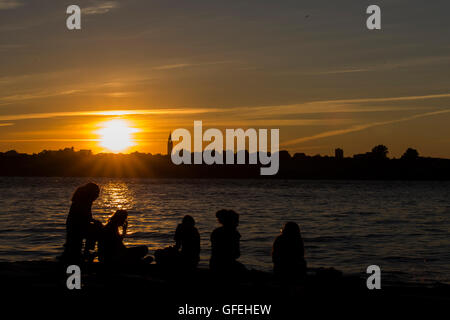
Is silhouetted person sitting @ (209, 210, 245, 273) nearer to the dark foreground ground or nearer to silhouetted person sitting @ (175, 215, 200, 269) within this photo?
the dark foreground ground

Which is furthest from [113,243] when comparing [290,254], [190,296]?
[290,254]

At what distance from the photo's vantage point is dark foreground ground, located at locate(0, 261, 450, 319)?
9594 mm

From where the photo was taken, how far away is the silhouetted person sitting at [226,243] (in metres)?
12.0

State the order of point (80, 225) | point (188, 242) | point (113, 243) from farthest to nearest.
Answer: point (188, 242) → point (113, 243) → point (80, 225)

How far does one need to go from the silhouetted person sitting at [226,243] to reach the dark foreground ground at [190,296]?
1.24 ft

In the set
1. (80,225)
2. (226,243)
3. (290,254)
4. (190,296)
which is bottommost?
(190,296)

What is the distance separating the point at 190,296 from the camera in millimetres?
10469

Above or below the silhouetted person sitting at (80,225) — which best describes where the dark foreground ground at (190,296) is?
below

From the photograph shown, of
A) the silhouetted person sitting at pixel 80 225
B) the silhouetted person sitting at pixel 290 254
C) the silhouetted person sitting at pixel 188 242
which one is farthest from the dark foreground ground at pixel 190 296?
the silhouetted person sitting at pixel 188 242

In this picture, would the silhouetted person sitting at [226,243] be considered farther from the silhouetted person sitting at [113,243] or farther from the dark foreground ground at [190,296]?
the silhouetted person sitting at [113,243]

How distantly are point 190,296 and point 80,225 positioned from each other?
3.52 metres

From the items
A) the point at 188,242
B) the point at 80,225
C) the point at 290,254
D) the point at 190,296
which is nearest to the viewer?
the point at 190,296

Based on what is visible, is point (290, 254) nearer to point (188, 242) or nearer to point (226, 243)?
point (226, 243)
